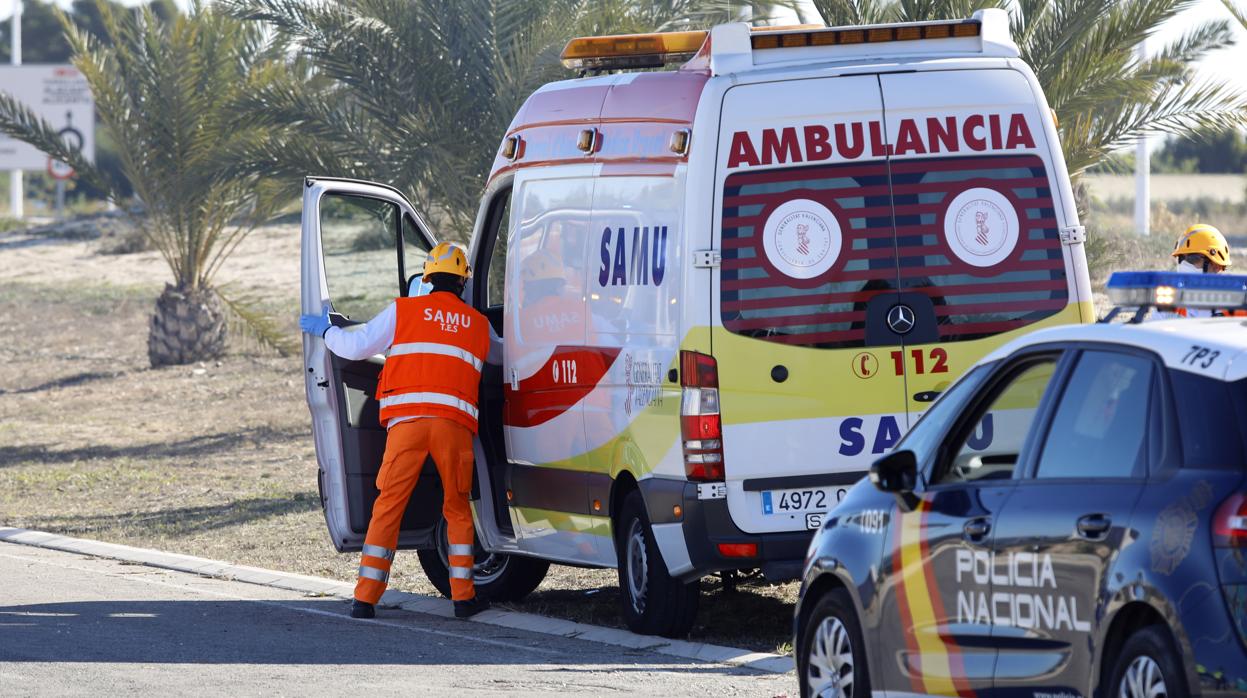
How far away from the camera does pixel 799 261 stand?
8555 millimetres

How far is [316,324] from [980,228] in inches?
138

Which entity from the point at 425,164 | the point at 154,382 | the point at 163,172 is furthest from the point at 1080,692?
the point at 154,382

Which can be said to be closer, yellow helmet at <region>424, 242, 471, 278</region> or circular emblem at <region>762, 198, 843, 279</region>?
circular emblem at <region>762, 198, 843, 279</region>

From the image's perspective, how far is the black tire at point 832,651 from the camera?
6.35 meters

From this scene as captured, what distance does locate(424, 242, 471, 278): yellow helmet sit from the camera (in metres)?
10.1

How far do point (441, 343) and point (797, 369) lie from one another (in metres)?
2.20

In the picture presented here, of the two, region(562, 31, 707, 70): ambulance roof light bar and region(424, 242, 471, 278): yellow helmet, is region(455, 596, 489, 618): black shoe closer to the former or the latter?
region(424, 242, 471, 278): yellow helmet

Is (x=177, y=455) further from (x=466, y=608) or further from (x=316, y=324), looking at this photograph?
(x=466, y=608)

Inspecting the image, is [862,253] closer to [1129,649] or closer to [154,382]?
[1129,649]

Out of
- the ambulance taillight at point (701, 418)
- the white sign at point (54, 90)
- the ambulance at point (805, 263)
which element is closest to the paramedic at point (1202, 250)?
the ambulance at point (805, 263)

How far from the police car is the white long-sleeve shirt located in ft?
12.6

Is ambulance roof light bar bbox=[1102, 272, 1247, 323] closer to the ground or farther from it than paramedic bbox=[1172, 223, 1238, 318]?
farther from it

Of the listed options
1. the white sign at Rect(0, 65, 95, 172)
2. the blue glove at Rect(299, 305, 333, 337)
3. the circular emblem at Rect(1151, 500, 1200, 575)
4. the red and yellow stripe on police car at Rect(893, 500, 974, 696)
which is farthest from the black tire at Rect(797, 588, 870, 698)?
the white sign at Rect(0, 65, 95, 172)

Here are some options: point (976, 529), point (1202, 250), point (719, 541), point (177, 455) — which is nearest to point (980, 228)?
point (719, 541)
